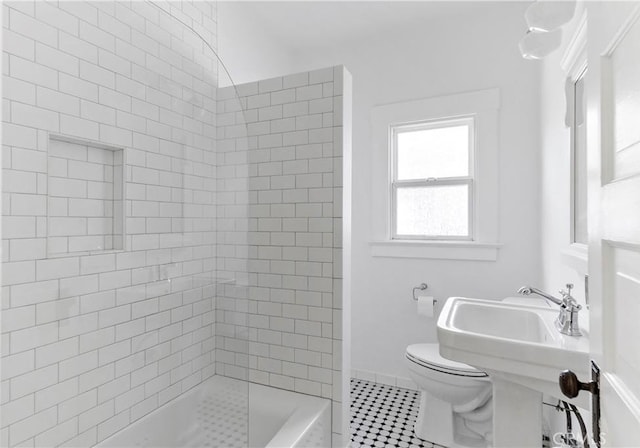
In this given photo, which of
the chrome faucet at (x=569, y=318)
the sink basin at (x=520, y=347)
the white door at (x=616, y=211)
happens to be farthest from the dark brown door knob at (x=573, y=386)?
the chrome faucet at (x=569, y=318)

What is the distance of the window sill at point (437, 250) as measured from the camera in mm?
2402

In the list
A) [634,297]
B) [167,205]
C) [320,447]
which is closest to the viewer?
[634,297]

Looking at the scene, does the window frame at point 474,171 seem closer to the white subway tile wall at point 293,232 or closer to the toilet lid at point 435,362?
the toilet lid at point 435,362

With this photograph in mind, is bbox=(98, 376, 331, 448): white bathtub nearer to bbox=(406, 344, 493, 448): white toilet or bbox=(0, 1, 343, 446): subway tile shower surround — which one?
bbox=(0, 1, 343, 446): subway tile shower surround

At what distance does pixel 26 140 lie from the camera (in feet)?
2.33

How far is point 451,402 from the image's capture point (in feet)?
6.47

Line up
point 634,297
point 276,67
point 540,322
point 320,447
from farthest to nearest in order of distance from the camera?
point 276,67 → point 320,447 → point 540,322 → point 634,297

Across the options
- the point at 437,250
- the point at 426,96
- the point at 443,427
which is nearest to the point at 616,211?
the point at 443,427

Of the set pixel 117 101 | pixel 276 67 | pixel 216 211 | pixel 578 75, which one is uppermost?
pixel 276 67

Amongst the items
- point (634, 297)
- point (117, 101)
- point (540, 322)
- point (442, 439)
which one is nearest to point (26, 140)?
point (117, 101)

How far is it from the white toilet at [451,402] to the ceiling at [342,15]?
7.52 feet

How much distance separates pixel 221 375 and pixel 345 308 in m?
0.65

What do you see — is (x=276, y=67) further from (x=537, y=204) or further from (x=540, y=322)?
(x=540, y=322)

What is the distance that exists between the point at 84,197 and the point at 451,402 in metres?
2.06
